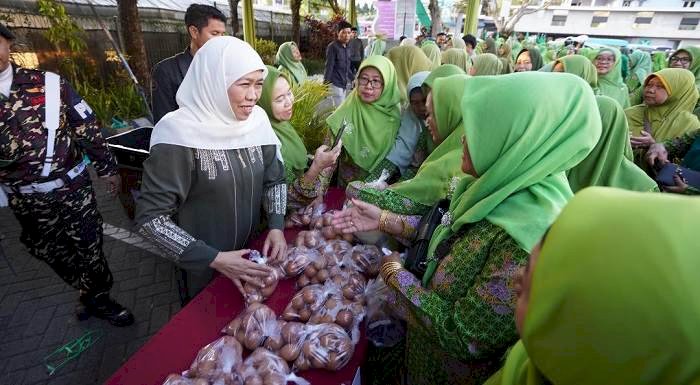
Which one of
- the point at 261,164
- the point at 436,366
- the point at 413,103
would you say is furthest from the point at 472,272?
the point at 413,103

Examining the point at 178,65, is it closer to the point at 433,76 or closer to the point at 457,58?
the point at 433,76

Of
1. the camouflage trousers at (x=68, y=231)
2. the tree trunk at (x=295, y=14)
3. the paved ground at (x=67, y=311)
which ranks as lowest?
the paved ground at (x=67, y=311)

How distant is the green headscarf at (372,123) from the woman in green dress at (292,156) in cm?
44

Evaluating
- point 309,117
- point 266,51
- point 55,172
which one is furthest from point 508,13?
point 55,172

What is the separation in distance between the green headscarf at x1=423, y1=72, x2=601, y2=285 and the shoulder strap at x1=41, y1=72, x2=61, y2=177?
93.5 inches

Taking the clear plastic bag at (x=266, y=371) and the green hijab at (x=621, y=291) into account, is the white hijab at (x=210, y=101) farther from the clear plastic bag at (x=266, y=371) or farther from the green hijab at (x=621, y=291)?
the green hijab at (x=621, y=291)

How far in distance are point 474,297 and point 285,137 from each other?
180cm

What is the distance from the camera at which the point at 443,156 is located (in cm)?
204

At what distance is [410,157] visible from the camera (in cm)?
283

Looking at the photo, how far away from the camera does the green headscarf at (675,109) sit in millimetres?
3596

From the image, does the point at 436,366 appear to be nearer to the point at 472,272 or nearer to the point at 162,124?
Answer: the point at 472,272

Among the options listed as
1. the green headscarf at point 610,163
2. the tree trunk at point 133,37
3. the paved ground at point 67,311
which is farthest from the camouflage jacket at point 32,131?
the tree trunk at point 133,37

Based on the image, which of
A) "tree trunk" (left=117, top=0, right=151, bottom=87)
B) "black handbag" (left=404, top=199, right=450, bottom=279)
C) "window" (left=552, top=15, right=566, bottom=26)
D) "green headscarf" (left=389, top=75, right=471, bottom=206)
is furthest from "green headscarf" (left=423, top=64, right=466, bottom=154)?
"window" (left=552, top=15, right=566, bottom=26)

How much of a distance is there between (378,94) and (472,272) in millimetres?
2053
